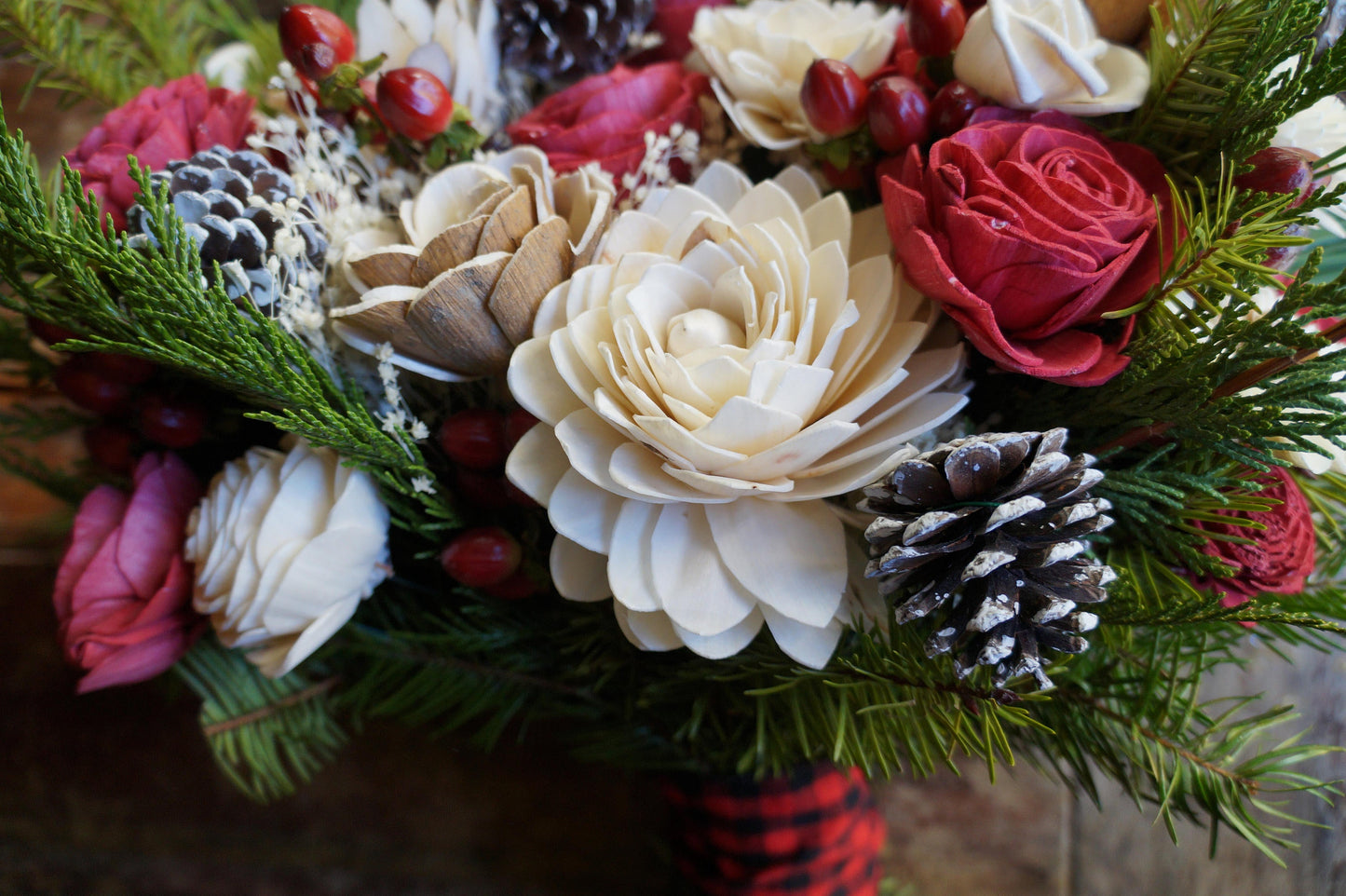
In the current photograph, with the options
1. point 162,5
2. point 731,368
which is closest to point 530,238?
point 731,368

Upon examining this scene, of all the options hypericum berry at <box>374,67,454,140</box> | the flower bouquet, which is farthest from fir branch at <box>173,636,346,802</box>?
hypericum berry at <box>374,67,454,140</box>

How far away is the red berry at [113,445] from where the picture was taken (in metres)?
0.53

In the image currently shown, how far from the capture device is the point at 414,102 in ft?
1.42

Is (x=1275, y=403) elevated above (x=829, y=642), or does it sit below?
above

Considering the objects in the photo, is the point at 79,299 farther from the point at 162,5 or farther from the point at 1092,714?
the point at 1092,714

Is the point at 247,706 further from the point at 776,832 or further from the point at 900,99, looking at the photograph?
the point at 900,99

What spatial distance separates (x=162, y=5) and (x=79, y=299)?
350mm

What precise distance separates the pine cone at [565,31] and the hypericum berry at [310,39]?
0.41ft

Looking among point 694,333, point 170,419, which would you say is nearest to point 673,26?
point 694,333

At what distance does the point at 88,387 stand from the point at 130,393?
0.07 ft

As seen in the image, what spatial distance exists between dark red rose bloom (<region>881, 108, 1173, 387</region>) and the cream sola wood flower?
0.91ft

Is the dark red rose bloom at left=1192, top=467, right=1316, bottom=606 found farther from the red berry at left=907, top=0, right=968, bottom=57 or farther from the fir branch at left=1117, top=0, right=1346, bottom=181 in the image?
the red berry at left=907, top=0, right=968, bottom=57

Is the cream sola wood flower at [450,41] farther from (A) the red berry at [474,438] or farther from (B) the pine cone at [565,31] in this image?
(A) the red berry at [474,438]

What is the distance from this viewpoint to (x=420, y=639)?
517mm
